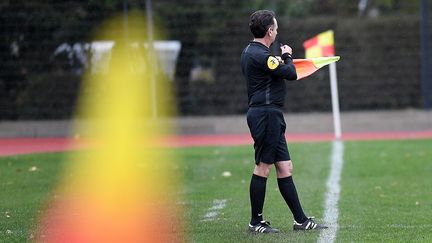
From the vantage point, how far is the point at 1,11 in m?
18.7

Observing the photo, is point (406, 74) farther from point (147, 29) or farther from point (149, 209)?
point (149, 209)

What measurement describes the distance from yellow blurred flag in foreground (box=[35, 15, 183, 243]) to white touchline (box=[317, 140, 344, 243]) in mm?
1193

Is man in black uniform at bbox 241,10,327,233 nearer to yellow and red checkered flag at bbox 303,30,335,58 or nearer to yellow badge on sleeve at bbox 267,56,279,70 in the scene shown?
yellow badge on sleeve at bbox 267,56,279,70

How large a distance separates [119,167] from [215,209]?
5.79m

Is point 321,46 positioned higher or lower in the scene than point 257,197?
lower

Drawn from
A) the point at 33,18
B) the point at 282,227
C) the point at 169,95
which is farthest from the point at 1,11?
the point at 282,227

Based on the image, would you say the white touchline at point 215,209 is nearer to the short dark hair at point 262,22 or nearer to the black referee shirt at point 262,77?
the black referee shirt at point 262,77

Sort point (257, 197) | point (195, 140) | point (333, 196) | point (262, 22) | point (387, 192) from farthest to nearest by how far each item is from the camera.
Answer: point (195, 140) < point (387, 192) < point (333, 196) < point (257, 197) < point (262, 22)

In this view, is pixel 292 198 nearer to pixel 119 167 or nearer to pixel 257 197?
pixel 257 197

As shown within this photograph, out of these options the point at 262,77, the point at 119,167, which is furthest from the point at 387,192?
the point at 119,167

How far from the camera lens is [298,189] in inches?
420

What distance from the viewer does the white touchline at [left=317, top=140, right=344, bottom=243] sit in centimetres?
743

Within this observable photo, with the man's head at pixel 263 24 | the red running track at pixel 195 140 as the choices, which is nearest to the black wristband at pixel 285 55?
the man's head at pixel 263 24

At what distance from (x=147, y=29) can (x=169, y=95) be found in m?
1.41
